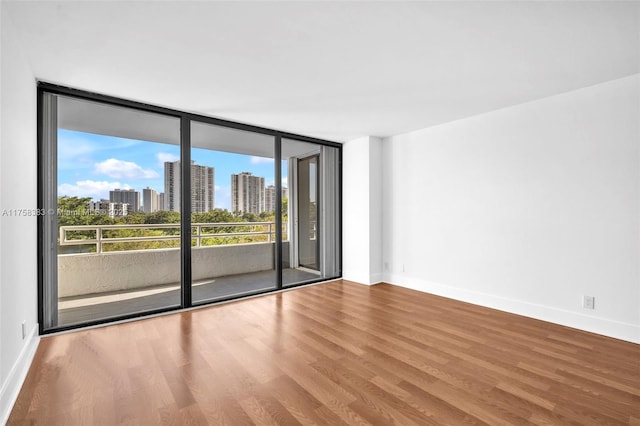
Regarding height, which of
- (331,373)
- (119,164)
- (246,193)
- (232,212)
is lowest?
(331,373)

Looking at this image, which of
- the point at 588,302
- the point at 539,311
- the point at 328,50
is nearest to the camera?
the point at 328,50

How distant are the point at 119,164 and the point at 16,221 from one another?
2.27 m

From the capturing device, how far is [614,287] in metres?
2.87

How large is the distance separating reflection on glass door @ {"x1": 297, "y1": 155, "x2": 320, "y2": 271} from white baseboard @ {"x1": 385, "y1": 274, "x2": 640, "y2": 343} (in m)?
1.88

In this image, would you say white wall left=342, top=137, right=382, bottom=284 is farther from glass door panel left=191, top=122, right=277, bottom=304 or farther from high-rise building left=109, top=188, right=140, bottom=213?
high-rise building left=109, top=188, right=140, bottom=213

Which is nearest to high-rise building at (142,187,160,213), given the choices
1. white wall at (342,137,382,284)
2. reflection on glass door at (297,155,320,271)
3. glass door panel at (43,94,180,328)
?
glass door panel at (43,94,180,328)

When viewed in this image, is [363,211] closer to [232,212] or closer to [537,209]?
[537,209]

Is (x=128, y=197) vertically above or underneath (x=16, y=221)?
above

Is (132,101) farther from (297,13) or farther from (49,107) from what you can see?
(297,13)

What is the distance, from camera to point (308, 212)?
589cm

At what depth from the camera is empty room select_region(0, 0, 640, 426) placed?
1.89m

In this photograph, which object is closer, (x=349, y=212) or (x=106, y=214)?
(x=106, y=214)

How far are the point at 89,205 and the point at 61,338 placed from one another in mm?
1536

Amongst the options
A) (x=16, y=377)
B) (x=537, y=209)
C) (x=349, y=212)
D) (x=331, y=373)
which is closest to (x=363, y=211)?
(x=349, y=212)
